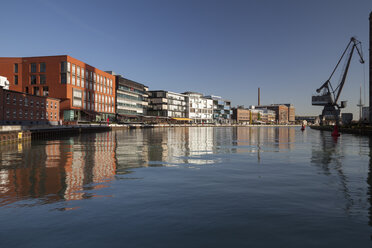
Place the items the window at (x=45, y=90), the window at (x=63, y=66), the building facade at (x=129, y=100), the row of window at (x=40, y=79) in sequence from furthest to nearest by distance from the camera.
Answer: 1. the building facade at (x=129, y=100)
2. the row of window at (x=40, y=79)
3. the window at (x=45, y=90)
4. the window at (x=63, y=66)

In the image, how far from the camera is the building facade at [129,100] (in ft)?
503

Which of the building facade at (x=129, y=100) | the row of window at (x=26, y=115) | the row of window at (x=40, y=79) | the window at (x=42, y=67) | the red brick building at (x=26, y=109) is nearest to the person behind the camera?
the red brick building at (x=26, y=109)

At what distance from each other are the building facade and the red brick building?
165ft

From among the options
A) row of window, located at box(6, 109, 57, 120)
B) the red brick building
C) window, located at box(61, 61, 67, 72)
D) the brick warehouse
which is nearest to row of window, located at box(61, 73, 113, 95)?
the brick warehouse

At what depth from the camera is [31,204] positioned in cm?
1192

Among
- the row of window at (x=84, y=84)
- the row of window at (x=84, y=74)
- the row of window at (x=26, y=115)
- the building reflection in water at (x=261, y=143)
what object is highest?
the row of window at (x=84, y=74)

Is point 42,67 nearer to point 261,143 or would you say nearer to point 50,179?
point 261,143

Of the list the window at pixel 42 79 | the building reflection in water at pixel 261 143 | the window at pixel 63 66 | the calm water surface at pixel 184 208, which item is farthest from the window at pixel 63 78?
the calm water surface at pixel 184 208

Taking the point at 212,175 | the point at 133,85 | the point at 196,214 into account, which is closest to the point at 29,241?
the point at 196,214

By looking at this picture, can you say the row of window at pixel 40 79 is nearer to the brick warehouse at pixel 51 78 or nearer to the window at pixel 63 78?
the brick warehouse at pixel 51 78

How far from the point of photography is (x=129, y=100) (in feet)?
542

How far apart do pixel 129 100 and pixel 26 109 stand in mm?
81274

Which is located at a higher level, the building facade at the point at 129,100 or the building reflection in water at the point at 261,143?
the building facade at the point at 129,100

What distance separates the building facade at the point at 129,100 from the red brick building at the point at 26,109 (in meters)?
50.4
